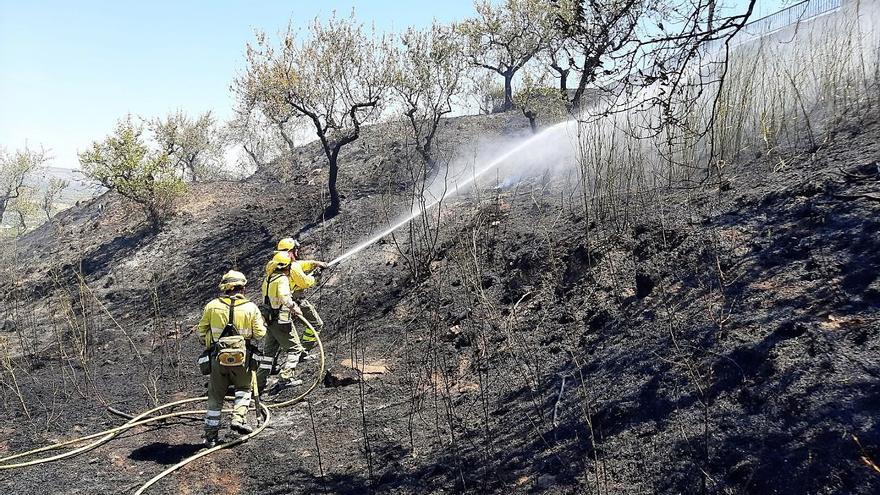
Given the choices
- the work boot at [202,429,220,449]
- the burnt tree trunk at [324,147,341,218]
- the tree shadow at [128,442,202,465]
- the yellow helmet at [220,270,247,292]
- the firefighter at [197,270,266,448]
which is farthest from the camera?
the burnt tree trunk at [324,147,341,218]

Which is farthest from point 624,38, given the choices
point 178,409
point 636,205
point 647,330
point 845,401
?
point 178,409

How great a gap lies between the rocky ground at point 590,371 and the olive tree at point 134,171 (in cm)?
679

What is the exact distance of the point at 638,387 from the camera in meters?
4.31

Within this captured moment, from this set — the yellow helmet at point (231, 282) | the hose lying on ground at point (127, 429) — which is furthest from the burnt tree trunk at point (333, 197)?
the yellow helmet at point (231, 282)

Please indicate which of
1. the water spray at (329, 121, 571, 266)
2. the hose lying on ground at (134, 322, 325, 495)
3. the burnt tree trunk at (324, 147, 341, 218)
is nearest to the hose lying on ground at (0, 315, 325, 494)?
the hose lying on ground at (134, 322, 325, 495)

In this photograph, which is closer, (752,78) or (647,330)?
(647,330)

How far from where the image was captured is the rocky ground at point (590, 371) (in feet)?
11.5

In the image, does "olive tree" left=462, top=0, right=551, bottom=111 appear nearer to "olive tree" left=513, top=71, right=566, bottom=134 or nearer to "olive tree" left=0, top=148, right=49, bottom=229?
"olive tree" left=513, top=71, right=566, bottom=134

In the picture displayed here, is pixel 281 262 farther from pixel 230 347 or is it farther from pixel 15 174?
pixel 15 174

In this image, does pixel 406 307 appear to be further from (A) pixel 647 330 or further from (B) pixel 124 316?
(B) pixel 124 316

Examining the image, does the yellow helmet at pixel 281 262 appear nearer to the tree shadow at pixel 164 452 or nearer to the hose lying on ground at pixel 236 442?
the hose lying on ground at pixel 236 442

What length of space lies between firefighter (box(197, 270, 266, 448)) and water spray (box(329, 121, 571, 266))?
5176 mm

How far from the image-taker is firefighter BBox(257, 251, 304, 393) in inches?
270

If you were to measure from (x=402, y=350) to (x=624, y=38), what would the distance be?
4.76m
